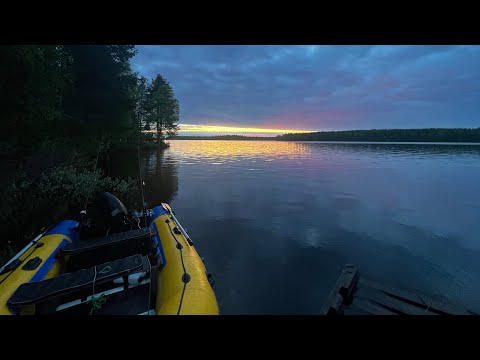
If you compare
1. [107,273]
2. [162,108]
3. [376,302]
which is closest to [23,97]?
[107,273]

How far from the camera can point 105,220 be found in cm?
575

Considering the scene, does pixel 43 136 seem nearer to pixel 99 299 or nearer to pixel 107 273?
pixel 107 273

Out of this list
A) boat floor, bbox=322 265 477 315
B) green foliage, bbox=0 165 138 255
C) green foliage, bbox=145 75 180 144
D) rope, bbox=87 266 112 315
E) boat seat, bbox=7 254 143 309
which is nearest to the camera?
boat seat, bbox=7 254 143 309

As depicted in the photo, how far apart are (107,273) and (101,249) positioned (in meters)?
1.46

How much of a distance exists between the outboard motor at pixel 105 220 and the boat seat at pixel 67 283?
1874 millimetres

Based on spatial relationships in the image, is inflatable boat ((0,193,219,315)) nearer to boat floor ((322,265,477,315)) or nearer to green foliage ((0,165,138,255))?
green foliage ((0,165,138,255))

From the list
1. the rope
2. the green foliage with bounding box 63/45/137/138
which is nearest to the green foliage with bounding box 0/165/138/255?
the green foliage with bounding box 63/45/137/138

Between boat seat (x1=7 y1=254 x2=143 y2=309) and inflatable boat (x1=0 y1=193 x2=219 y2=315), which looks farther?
inflatable boat (x1=0 y1=193 x2=219 y2=315)

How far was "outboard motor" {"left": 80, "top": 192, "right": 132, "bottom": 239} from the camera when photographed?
18.6 feet

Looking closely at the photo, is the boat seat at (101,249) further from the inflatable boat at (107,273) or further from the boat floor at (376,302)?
the boat floor at (376,302)

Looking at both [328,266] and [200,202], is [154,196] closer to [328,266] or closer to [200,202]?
[200,202]
